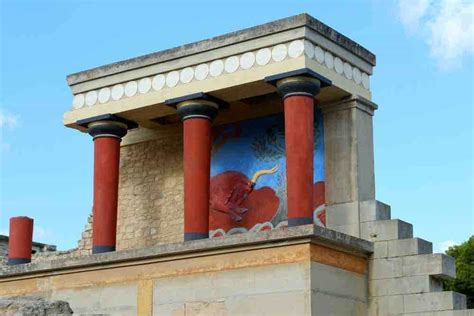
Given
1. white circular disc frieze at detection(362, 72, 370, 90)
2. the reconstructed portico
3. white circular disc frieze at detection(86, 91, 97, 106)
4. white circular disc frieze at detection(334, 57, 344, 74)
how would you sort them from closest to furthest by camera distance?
the reconstructed portico → white circular disc frieze at detection(334, 57, 344, 74) → white circular disc frieze at detection(362, 72, 370, 90) → white circular disc frieze at detection(86, 91, 97, 106)

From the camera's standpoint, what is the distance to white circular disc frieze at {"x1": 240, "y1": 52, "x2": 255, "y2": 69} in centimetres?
1557

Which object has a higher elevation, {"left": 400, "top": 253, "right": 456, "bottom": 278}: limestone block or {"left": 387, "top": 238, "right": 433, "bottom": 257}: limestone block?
{"left": 387, "top": 238, "right": 433, "bottom": 257}: limestone block

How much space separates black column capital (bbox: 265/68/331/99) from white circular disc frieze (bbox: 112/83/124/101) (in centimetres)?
338

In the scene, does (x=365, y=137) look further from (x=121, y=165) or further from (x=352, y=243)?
(x=121, y=165)

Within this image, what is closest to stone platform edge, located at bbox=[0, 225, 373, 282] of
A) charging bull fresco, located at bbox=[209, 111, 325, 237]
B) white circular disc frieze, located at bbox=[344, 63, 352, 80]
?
charging bull fresco, located at bbox=[209, 111, 325, 237]


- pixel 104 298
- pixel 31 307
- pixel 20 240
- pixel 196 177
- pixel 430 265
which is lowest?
pixel 31 307

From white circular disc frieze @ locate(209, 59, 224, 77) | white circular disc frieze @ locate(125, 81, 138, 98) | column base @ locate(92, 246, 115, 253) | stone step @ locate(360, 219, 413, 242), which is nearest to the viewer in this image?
stone step @ locate(360, 219, 413, 242)

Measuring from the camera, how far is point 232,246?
1416 cm

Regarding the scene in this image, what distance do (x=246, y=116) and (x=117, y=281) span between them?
13.6 feet

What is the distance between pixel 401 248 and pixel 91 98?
21.7 ft

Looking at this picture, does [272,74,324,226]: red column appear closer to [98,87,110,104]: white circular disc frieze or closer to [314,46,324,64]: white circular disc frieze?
[314,46,324,64]: white circular disc frieze

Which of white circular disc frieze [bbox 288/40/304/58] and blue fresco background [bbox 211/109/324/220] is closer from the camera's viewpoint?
white circular disc frieze [bbox 288/40/304/58]

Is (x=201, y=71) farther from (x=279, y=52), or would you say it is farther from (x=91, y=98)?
(x=91, y=98)

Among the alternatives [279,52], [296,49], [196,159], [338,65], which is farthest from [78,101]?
[338,65]
